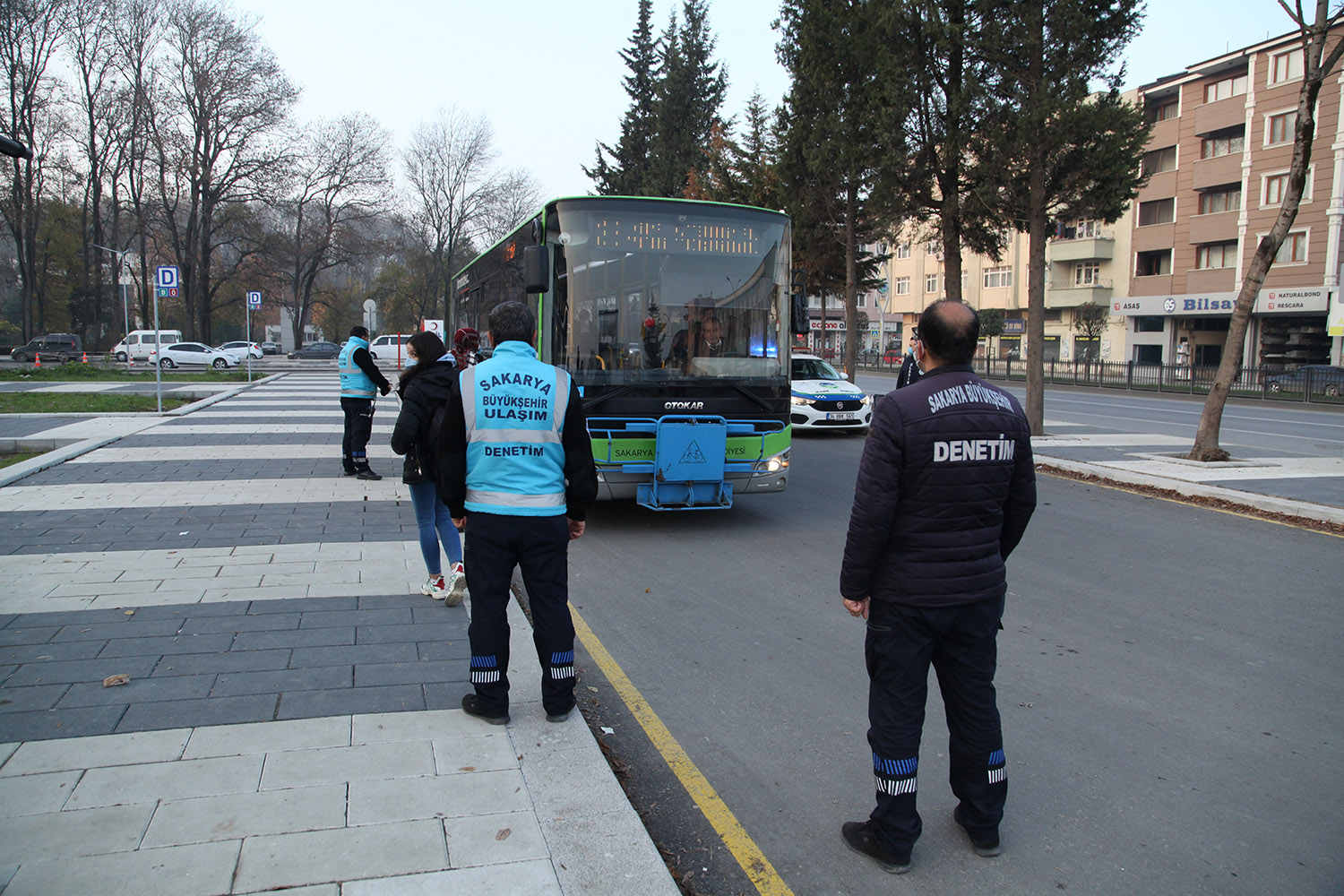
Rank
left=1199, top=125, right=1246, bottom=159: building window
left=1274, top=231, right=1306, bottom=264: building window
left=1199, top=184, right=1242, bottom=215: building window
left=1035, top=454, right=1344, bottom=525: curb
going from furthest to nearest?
left=1199, top=184, right=1242, bottom=215: building window < left=1199, top=125, right=1246, bottom=159: building window < left=1274, top=231, right=1306, bottom=264: building window < left=1035, top=454, right=1344, bottom=525: curb

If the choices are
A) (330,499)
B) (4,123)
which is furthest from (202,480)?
(4,123)

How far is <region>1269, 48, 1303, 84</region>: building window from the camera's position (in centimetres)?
4031

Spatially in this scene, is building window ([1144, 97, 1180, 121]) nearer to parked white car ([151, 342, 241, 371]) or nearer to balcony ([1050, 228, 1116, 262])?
balcony ([1050, 228, 1116, 262])

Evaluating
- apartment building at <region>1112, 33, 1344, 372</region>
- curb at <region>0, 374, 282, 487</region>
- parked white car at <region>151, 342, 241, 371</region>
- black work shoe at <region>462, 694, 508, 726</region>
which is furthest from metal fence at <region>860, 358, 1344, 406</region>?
parked white car at <region>151, 342, 241, 371</region>

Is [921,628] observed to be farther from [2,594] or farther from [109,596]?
[2,594]

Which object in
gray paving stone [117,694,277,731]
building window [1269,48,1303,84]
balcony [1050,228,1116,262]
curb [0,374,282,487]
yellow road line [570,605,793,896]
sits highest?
building window [1269,48,1303,84]

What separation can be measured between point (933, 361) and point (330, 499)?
7.85m

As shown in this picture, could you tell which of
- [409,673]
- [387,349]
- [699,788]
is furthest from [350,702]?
[387,349]

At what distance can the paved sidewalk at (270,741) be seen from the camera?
9.55ft

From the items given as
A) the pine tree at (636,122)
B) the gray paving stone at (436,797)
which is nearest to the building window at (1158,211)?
the pine tree at (636,122)

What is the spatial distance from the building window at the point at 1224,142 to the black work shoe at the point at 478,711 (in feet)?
167

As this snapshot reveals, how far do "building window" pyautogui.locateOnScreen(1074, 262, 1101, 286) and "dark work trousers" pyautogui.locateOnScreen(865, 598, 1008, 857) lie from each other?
58.2 metres

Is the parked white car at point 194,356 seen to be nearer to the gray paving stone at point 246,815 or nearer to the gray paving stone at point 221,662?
the gray paving stone at point 221,662

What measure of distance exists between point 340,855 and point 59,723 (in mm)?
1868
